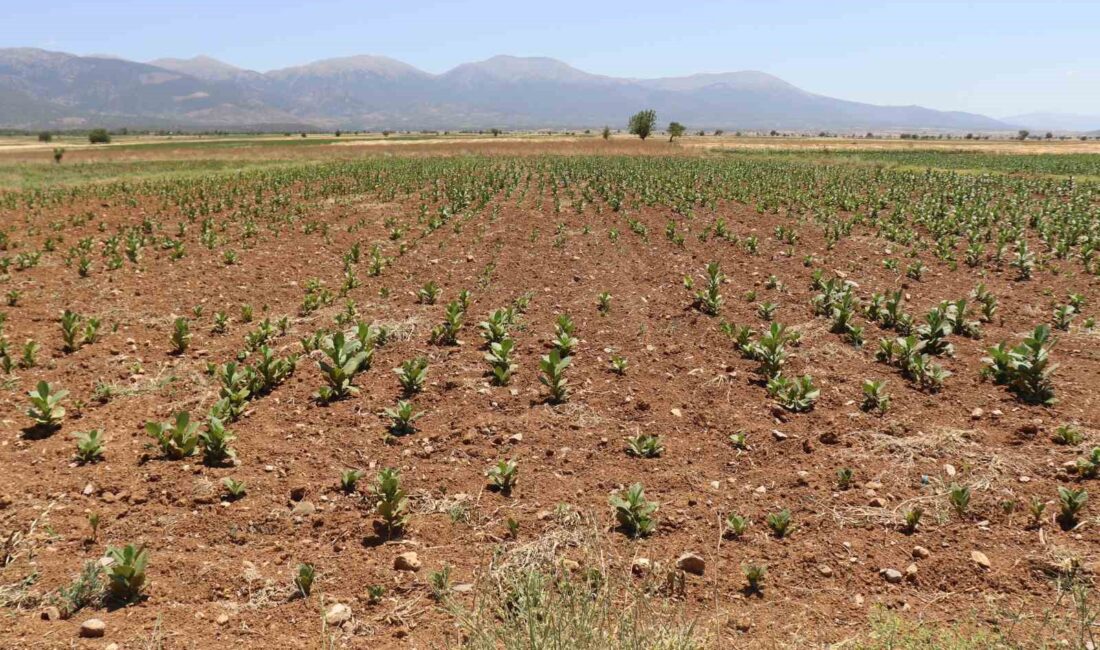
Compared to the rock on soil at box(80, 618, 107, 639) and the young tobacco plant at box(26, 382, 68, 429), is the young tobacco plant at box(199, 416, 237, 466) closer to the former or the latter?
the young tobacco plant at box(26, 382, 68, 429)

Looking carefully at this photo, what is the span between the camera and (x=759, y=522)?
488 cm

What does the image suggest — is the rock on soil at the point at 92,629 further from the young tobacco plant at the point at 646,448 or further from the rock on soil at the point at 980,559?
the rock on soil at the point at 980,559

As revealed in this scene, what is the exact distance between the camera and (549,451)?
237 inches

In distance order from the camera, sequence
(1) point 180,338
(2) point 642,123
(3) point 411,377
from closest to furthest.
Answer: (3) point 411,377, (1) point 180,338, (2) point 642,123

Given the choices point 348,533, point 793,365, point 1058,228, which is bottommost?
point 348,533

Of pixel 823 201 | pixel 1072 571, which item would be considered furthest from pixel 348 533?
pixel 823 201

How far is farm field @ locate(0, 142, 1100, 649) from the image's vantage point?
12.7 ft

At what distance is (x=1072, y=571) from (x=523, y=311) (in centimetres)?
763

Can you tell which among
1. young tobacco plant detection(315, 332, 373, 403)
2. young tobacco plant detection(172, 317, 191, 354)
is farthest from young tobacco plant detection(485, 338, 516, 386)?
young tobacco plant detection(172, 317, 191, 354)

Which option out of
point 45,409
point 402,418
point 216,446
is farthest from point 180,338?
point 402,418

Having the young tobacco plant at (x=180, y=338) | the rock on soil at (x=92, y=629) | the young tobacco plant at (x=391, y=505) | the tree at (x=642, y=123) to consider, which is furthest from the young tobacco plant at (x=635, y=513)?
the tree at (x=642, y=123)

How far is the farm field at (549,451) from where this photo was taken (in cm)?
387

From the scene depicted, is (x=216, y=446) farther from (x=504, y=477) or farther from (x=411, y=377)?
(x=504, y=477)

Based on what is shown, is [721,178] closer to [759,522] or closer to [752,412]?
[752,412]
